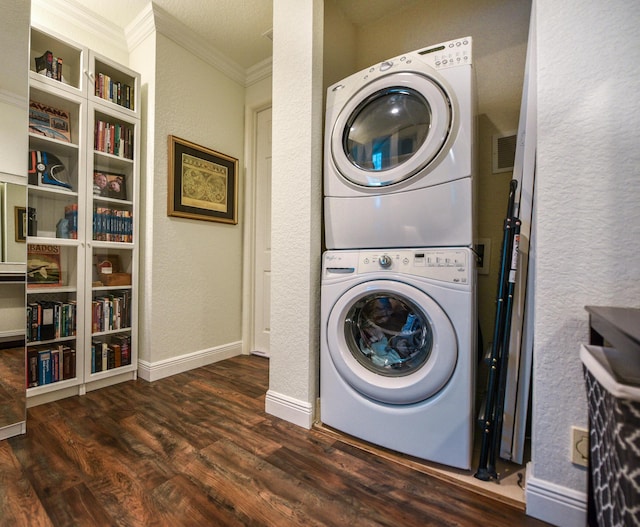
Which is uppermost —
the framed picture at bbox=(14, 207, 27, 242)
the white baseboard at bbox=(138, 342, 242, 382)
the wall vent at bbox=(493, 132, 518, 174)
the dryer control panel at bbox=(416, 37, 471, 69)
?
the dryer control panel at bbox=(416, 37, 471, 69)

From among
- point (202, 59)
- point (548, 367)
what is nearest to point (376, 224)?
point (548, 367)

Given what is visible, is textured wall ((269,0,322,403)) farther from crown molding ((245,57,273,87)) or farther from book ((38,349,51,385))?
book ((38,349,51,385))

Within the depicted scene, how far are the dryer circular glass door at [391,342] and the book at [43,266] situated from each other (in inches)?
67.1

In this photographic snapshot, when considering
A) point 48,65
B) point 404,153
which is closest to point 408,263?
point 404,153

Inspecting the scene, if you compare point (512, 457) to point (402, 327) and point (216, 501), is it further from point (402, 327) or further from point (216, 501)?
point (216, 501)

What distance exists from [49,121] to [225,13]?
1.35 m

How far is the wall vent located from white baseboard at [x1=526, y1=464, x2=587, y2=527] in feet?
4.63

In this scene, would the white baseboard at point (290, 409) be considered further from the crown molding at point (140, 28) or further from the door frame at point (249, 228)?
the crown molding at point (140, 28)

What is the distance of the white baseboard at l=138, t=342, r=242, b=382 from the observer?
212 centimetres

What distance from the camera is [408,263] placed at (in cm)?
126

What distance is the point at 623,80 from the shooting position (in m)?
0.89

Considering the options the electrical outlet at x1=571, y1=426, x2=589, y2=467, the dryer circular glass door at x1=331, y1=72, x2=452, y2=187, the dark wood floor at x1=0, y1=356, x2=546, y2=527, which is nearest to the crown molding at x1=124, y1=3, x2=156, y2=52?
the dryer circular glass door at x1=331, y1=72, x2=452, y2=187

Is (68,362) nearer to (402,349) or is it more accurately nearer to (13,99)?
(13,99)

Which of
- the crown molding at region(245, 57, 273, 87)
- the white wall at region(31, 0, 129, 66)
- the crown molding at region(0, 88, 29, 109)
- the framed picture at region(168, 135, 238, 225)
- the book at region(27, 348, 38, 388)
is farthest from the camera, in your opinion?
the crown molding at region(245, 57, 273, 87)
